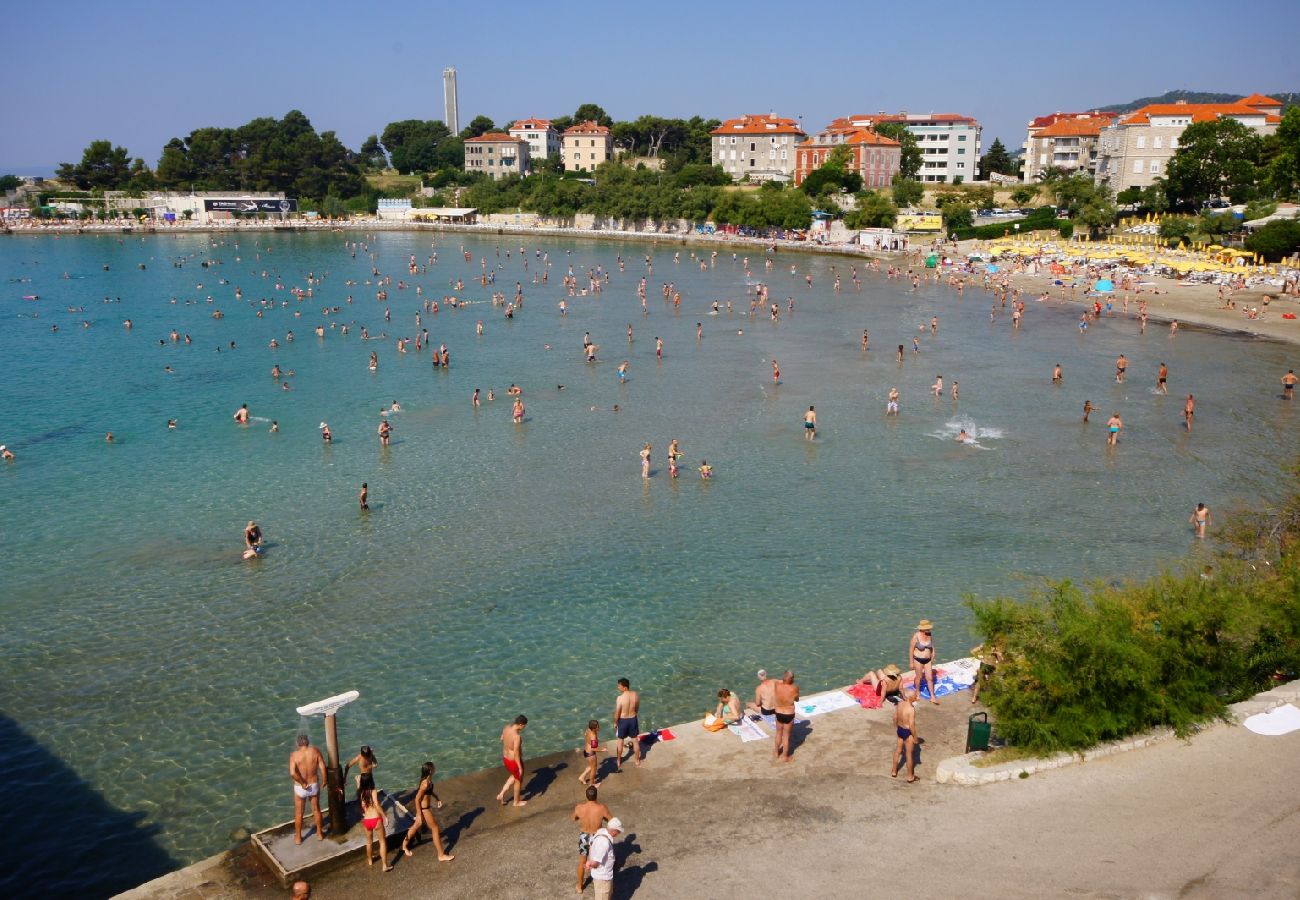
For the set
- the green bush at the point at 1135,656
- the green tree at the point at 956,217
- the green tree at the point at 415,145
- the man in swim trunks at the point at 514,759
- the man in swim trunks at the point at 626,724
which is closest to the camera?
the man in swim trunks at the point at 514,759

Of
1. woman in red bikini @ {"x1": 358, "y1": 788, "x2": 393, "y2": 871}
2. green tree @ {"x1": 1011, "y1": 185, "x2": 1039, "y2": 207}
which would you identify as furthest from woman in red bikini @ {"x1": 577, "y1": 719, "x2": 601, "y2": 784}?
green tree @ {"x1": 1011, "y1": 185, "x2": 1039, "y2": 207}

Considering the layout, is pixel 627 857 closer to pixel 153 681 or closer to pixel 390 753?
pixel 390 753

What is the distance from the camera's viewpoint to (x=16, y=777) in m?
12.7

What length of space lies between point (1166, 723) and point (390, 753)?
9666 millimetres

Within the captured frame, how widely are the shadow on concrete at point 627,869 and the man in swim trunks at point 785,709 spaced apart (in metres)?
2.33

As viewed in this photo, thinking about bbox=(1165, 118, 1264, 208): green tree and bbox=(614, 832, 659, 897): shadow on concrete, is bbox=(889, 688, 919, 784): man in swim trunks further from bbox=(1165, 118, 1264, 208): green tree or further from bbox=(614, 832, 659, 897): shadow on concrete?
bbox=(1165, 118, 1264, 208): green tree

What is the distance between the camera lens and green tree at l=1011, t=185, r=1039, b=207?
98.9m

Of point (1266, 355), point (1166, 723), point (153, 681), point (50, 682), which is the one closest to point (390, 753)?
point (153, 681)

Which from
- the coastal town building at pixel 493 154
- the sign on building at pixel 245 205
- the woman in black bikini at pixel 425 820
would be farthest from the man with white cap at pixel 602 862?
the coastal town building at pixel 493 154

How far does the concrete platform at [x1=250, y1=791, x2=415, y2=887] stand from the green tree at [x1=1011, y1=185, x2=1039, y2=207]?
101779 mm

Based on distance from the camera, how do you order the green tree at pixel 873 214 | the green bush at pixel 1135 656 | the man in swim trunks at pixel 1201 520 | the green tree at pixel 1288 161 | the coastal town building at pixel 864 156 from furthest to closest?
the coastal town building at pixel 864 156
the green tree at pixel 873 214
the green tree at pixel 1288 161
the man in swim trunks at pixel 1201 520
the green bush at pixel 1135 656

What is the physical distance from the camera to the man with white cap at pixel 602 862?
8.33 m

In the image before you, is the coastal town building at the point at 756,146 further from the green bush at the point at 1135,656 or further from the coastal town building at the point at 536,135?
the green bush at the point at 1135,656

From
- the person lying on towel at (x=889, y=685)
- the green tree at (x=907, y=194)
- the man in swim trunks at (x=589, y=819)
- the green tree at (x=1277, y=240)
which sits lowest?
the person lying on towel at (x=889, y=685)
